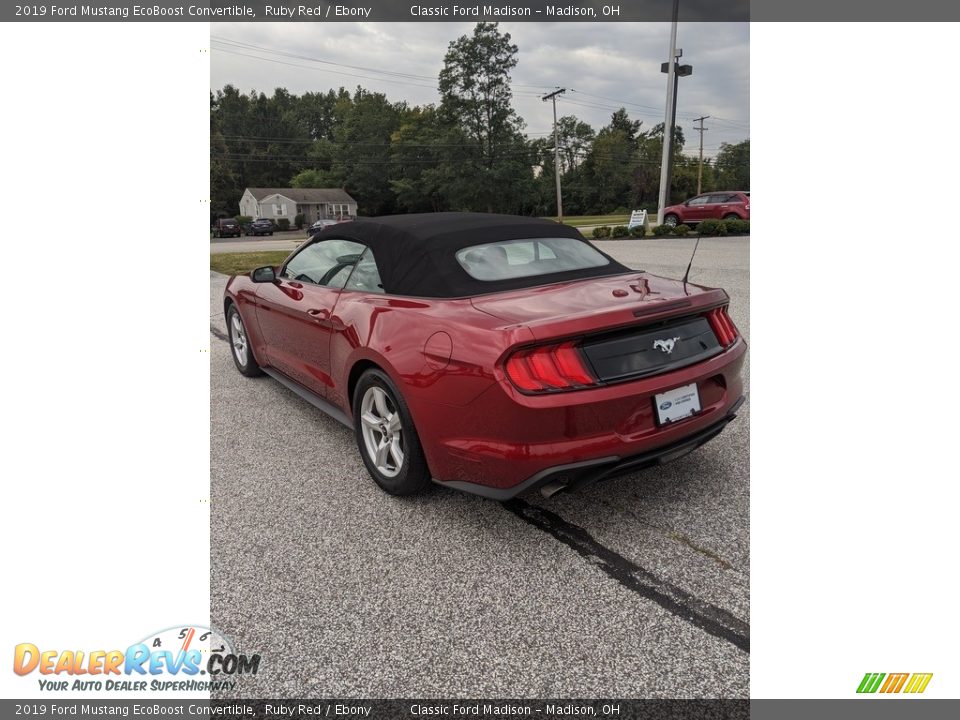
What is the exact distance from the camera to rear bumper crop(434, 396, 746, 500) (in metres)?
2.43

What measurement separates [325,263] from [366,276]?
2.17 ft

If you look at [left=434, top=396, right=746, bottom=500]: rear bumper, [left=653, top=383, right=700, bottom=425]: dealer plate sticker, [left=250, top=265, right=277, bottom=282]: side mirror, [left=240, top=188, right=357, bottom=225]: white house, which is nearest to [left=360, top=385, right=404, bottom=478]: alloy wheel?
[left=434, top=396, right=746, bottom=500]: rear bumper

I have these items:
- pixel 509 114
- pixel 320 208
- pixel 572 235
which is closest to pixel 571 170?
pixel 509 114

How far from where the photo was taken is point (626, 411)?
8.12 feet

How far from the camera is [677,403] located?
264 cm

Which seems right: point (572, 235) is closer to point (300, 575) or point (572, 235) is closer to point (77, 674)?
point (300, 575)

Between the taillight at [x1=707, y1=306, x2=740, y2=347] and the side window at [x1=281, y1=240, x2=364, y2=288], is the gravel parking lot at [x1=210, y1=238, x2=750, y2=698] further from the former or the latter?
the side window at [x1=281, y1=240, x2=364, y2=288]

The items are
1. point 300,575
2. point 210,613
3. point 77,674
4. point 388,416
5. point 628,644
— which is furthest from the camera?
point 388,416

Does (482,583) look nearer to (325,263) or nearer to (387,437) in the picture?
(387,437)

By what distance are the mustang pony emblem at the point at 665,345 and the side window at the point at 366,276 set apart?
149 cm

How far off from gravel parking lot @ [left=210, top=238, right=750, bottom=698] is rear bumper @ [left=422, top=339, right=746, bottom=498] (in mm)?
368

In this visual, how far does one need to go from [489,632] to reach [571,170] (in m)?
71.8

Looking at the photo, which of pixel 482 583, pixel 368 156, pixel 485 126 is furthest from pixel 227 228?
pixel 482 583

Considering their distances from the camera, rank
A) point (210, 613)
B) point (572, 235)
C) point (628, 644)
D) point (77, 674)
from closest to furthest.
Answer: point (77, 674) → point (628, 644) → point (210, 613) → point (572, 235)
